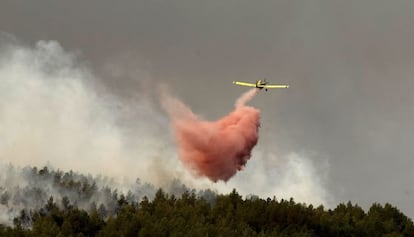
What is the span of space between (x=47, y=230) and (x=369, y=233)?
4009cm

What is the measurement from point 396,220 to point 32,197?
3299 inches

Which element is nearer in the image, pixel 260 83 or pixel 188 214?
pixel 188 214

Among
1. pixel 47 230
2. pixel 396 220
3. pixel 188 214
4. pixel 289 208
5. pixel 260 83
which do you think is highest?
pixel 260 83

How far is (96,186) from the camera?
7151 inches

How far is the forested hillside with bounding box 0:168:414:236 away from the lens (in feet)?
229

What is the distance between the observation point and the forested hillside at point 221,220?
69.8 meters

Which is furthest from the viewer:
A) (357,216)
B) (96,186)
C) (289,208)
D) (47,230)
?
(96,186)

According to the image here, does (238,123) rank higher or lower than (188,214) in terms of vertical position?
higher

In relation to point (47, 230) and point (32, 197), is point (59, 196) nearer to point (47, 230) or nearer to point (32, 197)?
point (32, 197)

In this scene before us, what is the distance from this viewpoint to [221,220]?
7800 cm

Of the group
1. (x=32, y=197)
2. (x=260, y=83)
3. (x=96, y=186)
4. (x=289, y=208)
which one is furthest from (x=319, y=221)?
(x=96, y=186)

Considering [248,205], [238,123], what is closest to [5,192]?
[238,123]

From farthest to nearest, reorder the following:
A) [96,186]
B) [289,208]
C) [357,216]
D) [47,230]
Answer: [96,186] → [357,216] → [289,208] → [47,230]

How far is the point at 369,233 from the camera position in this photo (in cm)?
8900
